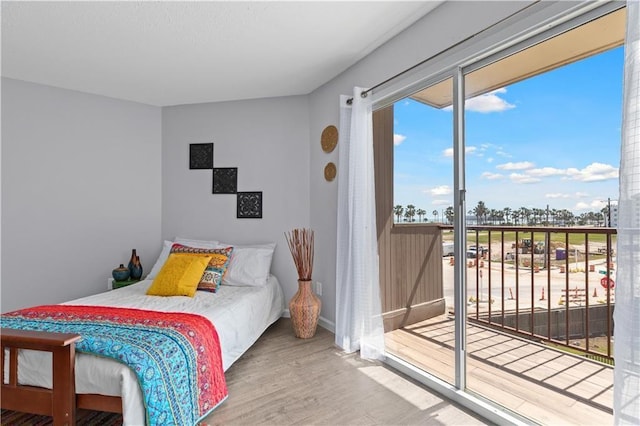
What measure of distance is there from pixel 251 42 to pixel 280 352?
8.29ft

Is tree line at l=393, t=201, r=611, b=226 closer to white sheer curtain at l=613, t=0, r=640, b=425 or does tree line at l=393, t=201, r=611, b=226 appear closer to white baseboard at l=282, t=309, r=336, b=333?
Result: white sheer curtain at l=613, t=0, r=640, b=425

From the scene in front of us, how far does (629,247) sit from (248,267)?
114 inches

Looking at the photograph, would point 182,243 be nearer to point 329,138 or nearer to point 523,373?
point 329,138

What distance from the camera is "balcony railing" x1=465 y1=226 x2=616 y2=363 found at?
6.98 feet

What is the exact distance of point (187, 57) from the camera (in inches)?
113

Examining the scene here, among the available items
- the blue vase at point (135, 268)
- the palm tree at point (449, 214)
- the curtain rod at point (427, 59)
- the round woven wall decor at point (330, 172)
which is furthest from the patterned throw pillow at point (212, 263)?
the palm tree at point (449, 214)

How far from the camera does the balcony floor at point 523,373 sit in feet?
6.27

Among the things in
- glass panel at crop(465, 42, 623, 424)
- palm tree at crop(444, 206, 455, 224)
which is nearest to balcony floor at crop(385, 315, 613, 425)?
glass panel at crop(465, 42, 623, 424)

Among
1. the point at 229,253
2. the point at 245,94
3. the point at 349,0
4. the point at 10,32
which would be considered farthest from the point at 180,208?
the point at 349,0

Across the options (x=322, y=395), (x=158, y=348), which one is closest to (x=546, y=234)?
(x=322, y=395)

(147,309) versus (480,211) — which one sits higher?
(480,211)

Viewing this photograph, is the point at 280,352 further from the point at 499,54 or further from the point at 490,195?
the point at 499,54

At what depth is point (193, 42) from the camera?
8.54 feet

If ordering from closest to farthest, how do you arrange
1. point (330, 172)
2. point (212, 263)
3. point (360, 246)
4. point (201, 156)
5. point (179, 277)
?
1. point (360, 246)
2. point (179, 277)
3. point (212, 263)
4. point (330, 172)
5. point (201, 156)
